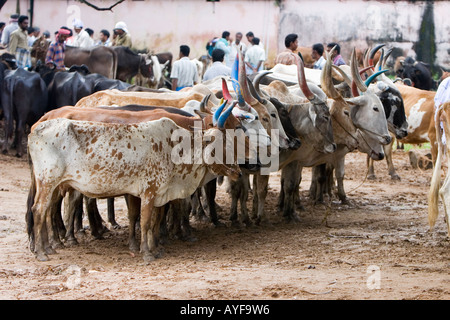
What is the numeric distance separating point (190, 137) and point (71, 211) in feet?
5.15

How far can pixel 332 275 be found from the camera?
6.42m

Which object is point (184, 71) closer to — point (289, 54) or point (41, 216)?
point (289, 54)

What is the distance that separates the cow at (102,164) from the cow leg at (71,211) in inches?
22.0

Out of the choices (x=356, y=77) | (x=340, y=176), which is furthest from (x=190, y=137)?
(x=340, y=176)

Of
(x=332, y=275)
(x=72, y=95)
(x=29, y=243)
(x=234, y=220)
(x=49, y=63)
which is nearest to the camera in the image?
(x=332, y=275)

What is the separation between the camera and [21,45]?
1556 cm

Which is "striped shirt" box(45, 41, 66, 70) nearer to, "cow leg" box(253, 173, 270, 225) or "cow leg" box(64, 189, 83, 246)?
"cow leg" box(253, 173, 270, 225)

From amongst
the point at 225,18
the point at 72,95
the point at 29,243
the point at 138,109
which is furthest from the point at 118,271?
the point at 225,18

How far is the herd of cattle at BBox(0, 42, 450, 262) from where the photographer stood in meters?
7.09

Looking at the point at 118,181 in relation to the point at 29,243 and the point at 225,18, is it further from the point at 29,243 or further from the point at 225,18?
the point at 225,18

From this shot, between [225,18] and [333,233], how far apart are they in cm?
1409

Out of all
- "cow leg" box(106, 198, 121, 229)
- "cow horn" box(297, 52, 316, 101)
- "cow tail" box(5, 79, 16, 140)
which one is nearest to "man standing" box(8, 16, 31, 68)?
"cow tail" box(5, 79, 16, 140)

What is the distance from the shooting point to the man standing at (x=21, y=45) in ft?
50.5

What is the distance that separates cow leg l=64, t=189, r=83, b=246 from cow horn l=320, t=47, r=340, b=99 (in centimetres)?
337
